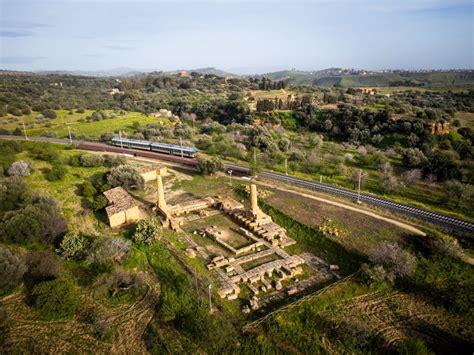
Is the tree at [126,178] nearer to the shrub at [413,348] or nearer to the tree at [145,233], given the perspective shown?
the tree at [145,233]

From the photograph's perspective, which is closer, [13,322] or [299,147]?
[13,322]

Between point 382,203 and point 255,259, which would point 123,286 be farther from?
point 382,203

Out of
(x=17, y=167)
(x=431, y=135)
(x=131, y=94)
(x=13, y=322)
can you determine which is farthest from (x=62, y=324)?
(x=131, y=94)

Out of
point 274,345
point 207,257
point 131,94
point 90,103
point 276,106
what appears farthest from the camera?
point 131,94

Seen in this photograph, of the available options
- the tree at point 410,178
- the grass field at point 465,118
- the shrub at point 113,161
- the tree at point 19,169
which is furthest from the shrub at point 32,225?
the grass field at point 465,118

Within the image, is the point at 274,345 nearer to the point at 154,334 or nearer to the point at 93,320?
the point at 154,334

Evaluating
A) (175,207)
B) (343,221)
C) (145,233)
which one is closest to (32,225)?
(145,233)

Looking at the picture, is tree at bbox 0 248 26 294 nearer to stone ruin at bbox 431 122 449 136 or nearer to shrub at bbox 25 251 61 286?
shrub at bbox 25 251 61 286
